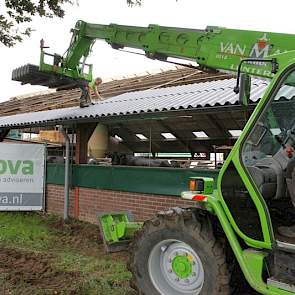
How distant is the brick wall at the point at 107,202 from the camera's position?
912 centimetres

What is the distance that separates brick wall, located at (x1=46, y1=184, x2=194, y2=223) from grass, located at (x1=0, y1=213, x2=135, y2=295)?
0.45 m

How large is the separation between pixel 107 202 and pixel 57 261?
3.25 meters

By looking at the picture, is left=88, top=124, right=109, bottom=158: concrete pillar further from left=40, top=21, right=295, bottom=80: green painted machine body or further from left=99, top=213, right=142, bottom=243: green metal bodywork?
left=99, top=213, right=142, bottom=243: green metal bodywork

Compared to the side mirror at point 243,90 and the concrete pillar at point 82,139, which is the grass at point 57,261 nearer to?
the concrete pillar at point 82,139

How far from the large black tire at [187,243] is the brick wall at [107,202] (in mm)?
3467

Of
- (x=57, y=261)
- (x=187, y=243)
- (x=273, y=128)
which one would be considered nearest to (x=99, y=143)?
(x=57, y=261)

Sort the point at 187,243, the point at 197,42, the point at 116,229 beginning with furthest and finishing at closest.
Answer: the point at 197,42
the point at 116,229
the point at 187,243

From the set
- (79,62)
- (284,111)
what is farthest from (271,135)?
(79,62)

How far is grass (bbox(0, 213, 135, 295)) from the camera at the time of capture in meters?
5.85

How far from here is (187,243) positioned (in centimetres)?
461

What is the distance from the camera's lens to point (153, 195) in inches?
365

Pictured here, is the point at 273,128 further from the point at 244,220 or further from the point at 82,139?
the point at 82,139

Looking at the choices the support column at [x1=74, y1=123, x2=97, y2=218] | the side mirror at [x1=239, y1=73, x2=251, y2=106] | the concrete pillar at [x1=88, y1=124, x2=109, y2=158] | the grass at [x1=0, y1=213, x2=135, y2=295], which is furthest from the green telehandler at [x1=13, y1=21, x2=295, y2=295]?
the concrete pillar at [x1=88, y1=124, x2=109, y2=158]

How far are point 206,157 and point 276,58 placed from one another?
895cm
